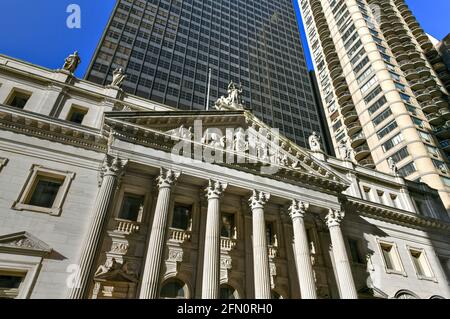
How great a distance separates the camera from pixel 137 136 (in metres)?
18.3

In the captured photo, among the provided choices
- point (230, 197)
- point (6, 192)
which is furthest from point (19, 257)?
point (230, 197)

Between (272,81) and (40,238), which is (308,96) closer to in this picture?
(272,81)

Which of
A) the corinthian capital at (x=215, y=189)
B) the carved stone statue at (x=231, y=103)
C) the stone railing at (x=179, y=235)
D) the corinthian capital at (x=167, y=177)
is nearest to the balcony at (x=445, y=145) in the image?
the carved stone statue at (x=231, y=103)

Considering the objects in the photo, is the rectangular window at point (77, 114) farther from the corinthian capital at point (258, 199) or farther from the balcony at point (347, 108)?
the balcony at point (347, 108)

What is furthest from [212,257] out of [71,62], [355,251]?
[71,62]

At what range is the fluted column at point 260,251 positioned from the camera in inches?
628

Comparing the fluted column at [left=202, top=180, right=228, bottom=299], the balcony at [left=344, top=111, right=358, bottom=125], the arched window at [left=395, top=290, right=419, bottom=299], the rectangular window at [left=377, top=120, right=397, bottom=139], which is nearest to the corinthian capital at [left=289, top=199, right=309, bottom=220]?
the fluted column at [left=202, top=180, right=228, bottom=299]

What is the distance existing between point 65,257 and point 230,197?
1109 cm

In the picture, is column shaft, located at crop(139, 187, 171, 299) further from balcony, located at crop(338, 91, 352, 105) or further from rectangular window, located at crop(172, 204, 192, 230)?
balcony, located at crop(338, 91, 352, 105)

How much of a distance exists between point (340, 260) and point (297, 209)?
4.41 metres

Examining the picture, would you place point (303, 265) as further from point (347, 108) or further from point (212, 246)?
point (347, 108)

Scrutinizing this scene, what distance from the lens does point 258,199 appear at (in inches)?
763

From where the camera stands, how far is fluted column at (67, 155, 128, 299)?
12617 mm

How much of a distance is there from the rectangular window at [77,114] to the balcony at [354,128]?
4834cm
